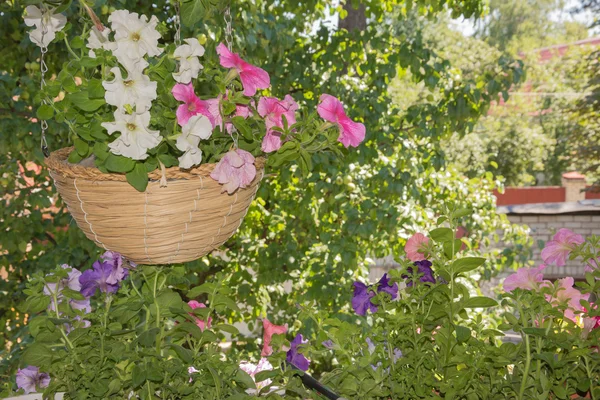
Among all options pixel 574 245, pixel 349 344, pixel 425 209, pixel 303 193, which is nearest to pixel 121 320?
pixel 349 344

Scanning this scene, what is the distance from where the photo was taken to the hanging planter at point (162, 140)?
1.07 metres

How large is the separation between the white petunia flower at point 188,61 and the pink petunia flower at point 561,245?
25.0 inches

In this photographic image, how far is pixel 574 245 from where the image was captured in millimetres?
1141

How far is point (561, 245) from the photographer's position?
116 cm

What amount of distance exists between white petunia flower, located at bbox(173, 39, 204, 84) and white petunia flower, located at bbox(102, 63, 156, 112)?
6cm

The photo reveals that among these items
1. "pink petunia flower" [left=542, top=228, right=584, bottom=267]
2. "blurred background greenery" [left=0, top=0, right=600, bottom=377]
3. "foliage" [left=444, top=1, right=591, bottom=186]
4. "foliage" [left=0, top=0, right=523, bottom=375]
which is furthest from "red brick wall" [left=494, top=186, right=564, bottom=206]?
"pink petunia flower" [left=542, top=228, right=584, bottom=267]

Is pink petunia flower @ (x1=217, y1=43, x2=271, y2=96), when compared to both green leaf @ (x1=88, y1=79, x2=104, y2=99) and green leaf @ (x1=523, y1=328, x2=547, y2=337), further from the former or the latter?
green leaf @ (x1=523, y1=328, x2=547, y2=337)

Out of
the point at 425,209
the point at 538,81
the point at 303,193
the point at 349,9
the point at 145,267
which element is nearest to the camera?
the point at 145,267

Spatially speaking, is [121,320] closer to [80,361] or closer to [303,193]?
[80,361]

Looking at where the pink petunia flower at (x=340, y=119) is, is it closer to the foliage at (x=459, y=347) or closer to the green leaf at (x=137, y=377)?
the foliage at (x=459, y=347)

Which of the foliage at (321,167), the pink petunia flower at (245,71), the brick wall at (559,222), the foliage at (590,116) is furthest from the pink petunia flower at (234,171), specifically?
the foliage at (590,116)

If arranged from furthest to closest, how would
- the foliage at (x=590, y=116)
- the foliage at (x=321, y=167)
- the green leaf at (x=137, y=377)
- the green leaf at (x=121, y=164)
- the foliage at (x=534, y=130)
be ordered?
the foliage at (x=534, y=130) < the foliage at (x=590, y=116) < the foliage at (x=321, y=167) < the green leaf at (x=121, y=164) < the green leaf at (x=137, y=377)

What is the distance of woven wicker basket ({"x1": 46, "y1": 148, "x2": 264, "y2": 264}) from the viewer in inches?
43.3

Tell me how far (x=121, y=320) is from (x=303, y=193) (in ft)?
9.08
